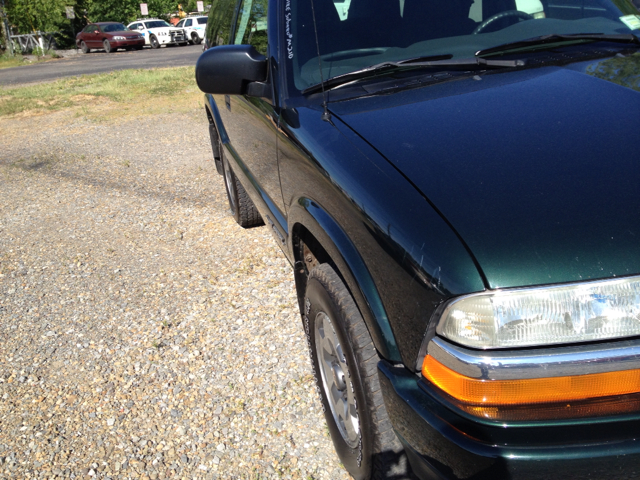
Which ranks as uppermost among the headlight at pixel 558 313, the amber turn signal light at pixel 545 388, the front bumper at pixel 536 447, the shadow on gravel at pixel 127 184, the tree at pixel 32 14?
the tree at pixel 32 14

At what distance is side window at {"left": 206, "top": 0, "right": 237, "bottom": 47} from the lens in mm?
4039

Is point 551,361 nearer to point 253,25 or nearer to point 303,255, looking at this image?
point 303,255

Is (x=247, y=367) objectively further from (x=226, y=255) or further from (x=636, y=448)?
(x=636, y=448)

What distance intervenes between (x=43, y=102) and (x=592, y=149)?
12324 mm

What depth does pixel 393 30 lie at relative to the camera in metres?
2.47

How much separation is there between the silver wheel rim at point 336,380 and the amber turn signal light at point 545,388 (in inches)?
23.3

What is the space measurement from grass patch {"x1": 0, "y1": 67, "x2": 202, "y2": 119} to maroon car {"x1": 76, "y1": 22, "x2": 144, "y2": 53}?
12.9 metres

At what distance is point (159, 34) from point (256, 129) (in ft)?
91.4

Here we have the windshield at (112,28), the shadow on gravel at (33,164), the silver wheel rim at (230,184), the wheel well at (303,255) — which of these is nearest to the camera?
Result: the wheel well at (303,255)

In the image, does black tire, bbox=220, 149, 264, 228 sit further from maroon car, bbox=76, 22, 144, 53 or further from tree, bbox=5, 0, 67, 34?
tree, bbox=5, 0, 67, 34

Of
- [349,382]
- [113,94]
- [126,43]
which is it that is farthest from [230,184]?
[126,43]

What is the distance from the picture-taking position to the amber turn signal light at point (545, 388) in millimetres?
1278

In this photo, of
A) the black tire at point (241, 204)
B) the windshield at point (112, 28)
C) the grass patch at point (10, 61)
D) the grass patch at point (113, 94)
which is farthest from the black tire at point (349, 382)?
the windshield at point (112, 28)

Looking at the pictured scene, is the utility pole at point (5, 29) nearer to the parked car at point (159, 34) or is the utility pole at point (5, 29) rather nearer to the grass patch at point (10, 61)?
the grass patch at point (10, 61)
